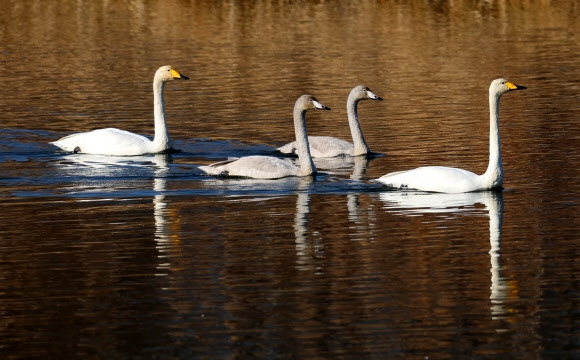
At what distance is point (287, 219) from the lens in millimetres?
13992

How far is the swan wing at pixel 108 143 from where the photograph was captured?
19625 millimetres

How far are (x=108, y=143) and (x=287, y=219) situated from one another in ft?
20.7

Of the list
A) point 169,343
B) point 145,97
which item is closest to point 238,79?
point 145,97

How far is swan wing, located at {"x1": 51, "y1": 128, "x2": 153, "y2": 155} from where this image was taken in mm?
19625

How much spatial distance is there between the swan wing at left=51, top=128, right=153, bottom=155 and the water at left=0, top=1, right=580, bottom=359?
0.75ft

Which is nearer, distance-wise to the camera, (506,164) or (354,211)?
(354,211)

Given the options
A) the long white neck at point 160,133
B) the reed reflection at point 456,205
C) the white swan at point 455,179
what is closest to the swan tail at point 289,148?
the long white neck at point 160,133

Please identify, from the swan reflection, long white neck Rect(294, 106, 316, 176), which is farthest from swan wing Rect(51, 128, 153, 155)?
long white neck Rect(294, 106, 316, 176)

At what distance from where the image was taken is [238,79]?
2819 centimetres

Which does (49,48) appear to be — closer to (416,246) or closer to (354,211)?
(354,211)

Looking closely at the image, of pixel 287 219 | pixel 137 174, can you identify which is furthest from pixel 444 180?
pixel 137 174

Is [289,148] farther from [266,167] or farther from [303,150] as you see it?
[266,167]

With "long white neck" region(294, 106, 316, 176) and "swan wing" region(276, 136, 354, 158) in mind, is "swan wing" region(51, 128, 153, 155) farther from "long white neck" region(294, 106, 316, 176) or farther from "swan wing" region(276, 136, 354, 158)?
"long white neck" region(294, 106, 316, 176)

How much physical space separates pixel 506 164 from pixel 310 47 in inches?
640
